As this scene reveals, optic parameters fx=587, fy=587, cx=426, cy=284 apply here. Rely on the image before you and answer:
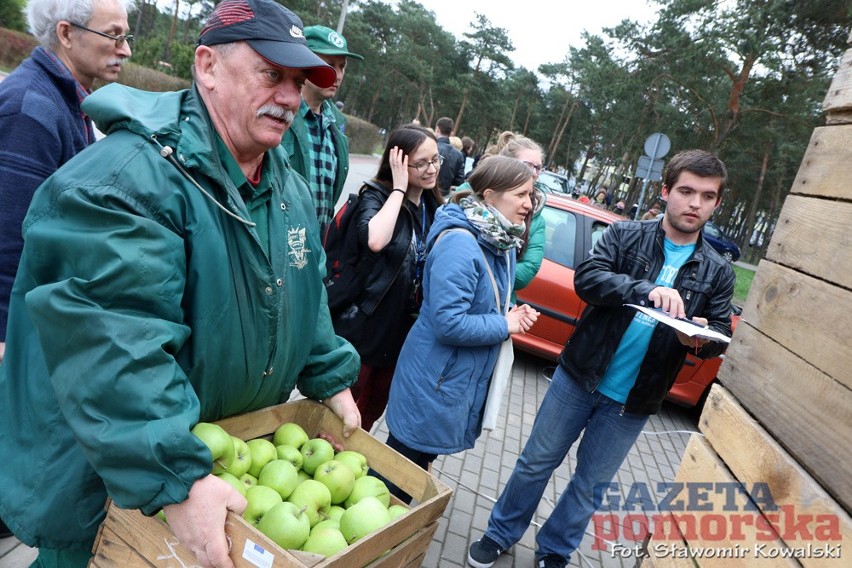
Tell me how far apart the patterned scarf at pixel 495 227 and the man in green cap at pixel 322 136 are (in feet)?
2.98

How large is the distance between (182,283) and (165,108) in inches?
19.4

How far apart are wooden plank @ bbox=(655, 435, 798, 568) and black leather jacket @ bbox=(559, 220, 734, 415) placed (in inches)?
46.2

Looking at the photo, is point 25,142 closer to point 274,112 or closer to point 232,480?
point 274,112

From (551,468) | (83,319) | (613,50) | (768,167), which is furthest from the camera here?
(768,167)

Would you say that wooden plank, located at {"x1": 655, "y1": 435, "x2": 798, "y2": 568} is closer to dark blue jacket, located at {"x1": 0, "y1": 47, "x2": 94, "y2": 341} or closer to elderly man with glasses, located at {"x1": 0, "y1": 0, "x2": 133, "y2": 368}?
dark blue jacket, located at {"x1": 0, "y1": 47, "x2": 94, "y2": 341}

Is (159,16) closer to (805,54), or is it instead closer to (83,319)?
(805,54)

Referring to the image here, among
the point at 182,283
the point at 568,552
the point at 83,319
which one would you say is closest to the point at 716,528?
the point at 182,283

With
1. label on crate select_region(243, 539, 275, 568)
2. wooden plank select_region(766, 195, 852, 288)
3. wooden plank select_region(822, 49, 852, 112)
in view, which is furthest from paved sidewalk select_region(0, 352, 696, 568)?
wooden plank select_region(822, 49, 852, 112)

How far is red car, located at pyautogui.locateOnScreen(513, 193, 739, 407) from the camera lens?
603 centimetres

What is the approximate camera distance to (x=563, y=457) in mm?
3197

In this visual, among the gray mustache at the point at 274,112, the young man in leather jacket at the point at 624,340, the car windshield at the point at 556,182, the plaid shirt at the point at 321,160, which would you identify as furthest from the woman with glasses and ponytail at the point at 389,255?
the car windshield at the point at 556,182

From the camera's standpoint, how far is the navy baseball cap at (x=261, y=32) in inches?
60.6

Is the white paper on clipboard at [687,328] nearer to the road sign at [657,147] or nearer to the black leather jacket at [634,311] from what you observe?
the black leather jacket at [634,311]

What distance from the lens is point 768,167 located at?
3881 centimetres
